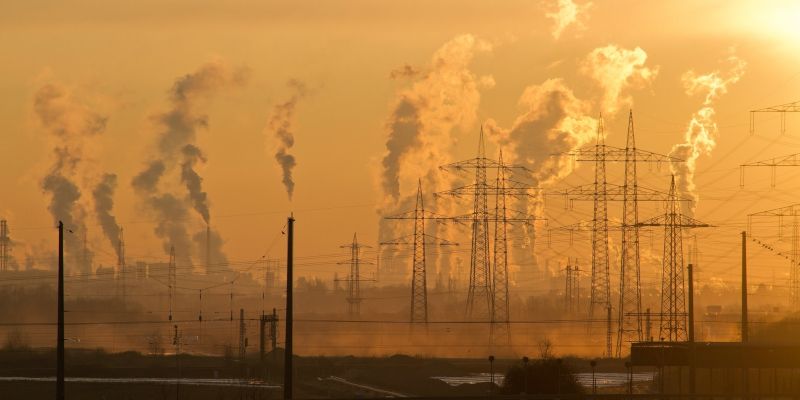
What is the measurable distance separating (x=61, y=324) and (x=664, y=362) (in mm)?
29179

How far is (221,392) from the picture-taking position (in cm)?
10188

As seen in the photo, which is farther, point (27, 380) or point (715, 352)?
point (27, 380)

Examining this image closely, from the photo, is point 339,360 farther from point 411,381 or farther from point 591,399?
point 591,399

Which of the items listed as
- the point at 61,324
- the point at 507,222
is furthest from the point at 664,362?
the point at 507,222

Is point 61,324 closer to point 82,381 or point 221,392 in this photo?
point 221,392

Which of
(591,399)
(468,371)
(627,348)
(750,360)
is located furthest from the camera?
(627,348)

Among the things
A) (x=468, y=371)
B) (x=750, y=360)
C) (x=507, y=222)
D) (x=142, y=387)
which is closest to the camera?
(x=750, y=360)

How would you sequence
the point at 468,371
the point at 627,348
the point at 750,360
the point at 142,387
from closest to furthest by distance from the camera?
the point at 750,360 < the point at 142,387 < the point at 468,371 < the point at 627,348

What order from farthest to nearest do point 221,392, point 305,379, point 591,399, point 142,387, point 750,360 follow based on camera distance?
1. point 305,379
2. point 142,387
3. point 221,392
4. point 750,360
5. point 591,399

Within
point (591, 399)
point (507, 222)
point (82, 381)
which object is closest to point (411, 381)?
point (82, 381)

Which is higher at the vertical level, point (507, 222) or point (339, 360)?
point (507, 222)

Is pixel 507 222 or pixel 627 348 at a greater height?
pixel 507 222

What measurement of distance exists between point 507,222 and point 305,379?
36646 mm

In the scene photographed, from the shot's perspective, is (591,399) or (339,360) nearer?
(591,399)
